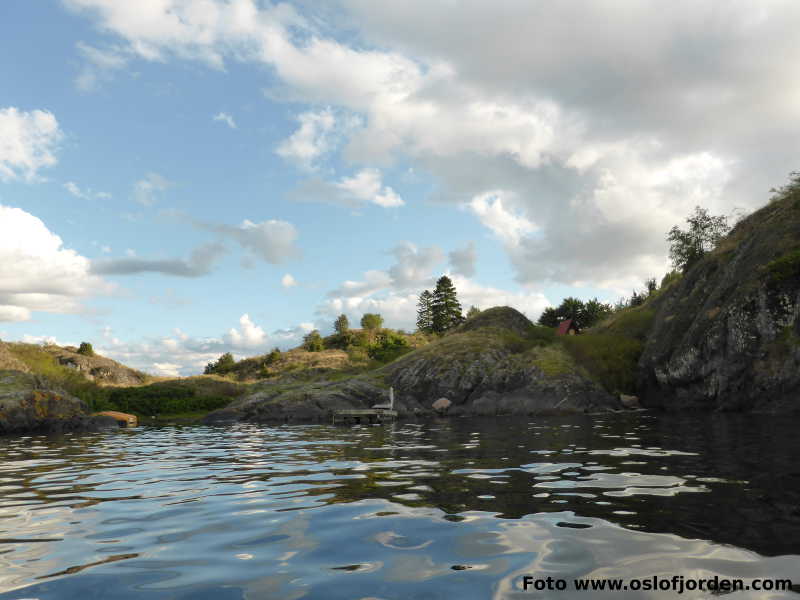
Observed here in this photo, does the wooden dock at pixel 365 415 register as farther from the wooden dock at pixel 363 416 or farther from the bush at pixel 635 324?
the bush at pixel 635 324

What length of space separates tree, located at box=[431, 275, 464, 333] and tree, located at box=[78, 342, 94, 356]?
47936mm

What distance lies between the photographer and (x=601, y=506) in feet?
21.1

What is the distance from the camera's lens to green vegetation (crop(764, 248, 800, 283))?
25812 mm

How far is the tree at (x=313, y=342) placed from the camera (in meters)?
74.9

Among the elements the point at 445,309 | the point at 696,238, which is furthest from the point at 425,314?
the point at 696,238

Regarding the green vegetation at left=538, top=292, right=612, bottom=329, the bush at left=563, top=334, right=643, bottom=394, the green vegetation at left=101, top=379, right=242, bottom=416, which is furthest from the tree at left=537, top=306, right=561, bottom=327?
the green vegetation at left=101, top=379, right=242, bottom=416

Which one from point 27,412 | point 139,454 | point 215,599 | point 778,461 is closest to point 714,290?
point 778,461

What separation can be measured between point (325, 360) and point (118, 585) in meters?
58.7

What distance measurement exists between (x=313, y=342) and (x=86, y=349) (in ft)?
92.9

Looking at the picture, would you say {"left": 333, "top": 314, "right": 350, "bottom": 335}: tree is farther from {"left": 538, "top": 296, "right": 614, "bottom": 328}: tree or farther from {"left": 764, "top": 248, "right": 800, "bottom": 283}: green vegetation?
{"left": 764, "top": 248, "right": 800, "bottom": 283}: green vegetation

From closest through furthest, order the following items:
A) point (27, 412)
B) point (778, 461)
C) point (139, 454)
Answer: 1. point (778, 461)
2. point (139, 454)
3. point (27, 412)

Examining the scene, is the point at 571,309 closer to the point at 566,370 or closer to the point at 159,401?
the point at 566,370

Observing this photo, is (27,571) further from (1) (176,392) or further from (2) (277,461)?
(1) (176,392)

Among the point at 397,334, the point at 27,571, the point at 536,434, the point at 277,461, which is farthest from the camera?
the point at 397,334
